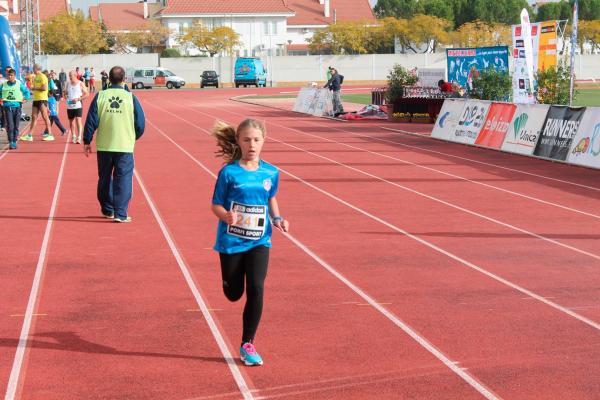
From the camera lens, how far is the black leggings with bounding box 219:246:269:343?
671 centimetres

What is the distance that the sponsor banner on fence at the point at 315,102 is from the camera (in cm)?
4072

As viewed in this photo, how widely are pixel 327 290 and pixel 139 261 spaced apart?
7.80 feet

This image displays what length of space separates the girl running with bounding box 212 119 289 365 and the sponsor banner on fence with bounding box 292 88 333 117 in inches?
1328

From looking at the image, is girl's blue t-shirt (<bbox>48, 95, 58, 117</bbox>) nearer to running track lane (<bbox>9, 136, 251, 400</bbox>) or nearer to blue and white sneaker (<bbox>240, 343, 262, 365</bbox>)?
running track lane (<bbox>9, 136, 251, 400</bbox>)

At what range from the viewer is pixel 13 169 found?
66.7 feet

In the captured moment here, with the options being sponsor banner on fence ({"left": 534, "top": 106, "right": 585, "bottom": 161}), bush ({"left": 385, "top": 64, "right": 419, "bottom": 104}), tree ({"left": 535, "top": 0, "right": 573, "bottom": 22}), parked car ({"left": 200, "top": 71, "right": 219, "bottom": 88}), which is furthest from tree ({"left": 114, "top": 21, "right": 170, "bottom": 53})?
sponsor banner on fence ({"left": 534, "top": 106, "right": 585, "bottom": 161})

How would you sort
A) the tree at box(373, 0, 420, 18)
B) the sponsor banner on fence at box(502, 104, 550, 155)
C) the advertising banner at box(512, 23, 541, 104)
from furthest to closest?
the tree at box(373, 0, 420, 18) → the advertising banner at box(512, 23, 541, 104) → the sponsor banner on fence at box(502, 104, 550, 155)

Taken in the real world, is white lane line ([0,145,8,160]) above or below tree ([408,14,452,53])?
below

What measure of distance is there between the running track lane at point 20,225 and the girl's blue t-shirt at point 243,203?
1.64m

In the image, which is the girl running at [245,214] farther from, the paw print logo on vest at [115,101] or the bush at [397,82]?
the bush at [397,82]

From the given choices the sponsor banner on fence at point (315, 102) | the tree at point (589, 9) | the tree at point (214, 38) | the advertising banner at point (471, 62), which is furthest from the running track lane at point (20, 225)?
the tree at point (589, 9)

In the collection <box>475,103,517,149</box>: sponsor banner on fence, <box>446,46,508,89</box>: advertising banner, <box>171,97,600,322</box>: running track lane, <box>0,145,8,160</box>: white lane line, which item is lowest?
<box>171,97,600,322</box>: running track lane

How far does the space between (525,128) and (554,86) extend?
17.2ft

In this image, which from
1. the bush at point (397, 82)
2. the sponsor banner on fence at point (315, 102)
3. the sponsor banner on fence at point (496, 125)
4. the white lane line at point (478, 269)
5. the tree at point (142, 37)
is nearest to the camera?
the white lane line at point (478, 269)
